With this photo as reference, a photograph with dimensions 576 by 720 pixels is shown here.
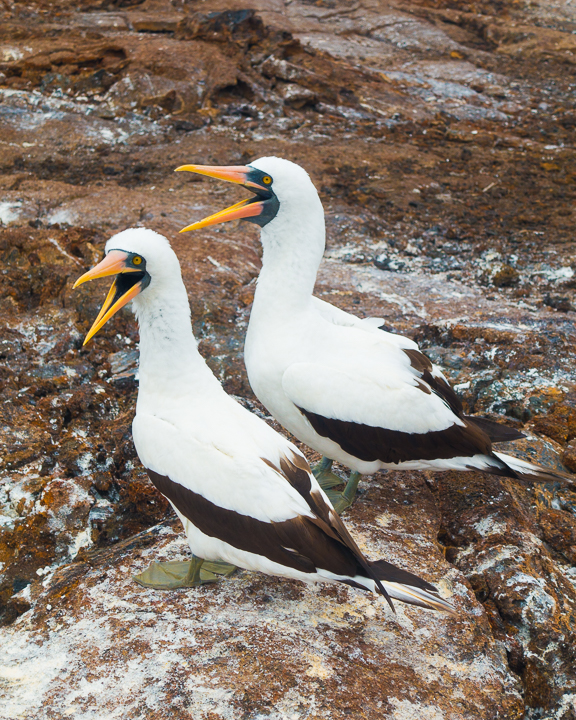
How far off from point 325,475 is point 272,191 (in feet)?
4.74

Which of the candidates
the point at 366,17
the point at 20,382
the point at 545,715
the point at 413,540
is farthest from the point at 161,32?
the point at 545,715

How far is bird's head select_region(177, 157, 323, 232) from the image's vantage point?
3.09 meters

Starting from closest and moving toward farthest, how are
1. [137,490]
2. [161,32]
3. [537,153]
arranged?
1. [137,490]
2. [537,153]
3. [161,32]

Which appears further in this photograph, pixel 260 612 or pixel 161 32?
pixel 161 32

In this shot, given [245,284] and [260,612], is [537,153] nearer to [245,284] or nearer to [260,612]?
[245,284]

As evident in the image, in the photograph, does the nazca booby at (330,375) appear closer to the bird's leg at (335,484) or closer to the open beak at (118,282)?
the bird's leg at (335,484)

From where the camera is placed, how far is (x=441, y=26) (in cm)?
1438

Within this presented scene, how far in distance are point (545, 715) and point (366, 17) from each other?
14874 millimetres

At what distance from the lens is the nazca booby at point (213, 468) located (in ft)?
7.35

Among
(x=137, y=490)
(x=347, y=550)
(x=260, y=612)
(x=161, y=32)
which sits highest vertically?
(x=161, y=32)

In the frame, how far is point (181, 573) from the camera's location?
2584mm

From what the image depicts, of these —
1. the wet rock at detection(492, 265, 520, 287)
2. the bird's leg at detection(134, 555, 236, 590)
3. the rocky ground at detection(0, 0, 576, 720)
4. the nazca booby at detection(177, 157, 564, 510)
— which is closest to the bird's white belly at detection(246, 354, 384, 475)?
the nazca booby at detection(177, 157, 564, 510)

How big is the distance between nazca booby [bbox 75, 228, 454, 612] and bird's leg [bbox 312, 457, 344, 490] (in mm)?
902

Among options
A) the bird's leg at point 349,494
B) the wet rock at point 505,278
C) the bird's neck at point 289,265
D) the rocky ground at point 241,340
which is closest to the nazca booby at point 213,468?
the rocky ground at point 241,340
